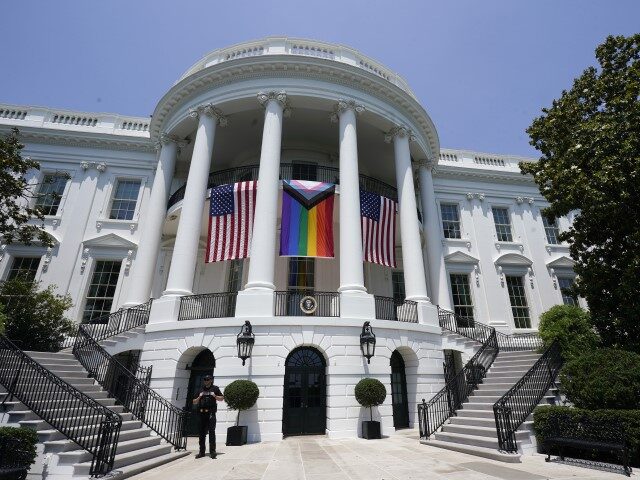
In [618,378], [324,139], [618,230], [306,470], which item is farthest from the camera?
[324,139]

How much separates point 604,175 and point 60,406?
594 inches

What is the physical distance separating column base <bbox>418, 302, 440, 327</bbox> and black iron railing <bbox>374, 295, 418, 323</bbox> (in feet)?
0.52

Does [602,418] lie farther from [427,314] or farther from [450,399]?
[427,314]

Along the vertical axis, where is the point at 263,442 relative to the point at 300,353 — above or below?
below

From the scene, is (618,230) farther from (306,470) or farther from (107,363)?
(107,363)

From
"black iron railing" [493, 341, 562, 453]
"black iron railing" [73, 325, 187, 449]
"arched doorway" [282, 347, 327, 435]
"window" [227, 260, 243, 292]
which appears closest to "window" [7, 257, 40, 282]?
"black iron railing" [73, 325, 187, 449]

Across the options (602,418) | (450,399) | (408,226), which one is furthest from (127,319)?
(602,418)

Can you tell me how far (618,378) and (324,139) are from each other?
50.5 feet

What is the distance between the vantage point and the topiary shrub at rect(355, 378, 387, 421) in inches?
416

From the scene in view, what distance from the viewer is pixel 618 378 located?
8062mm

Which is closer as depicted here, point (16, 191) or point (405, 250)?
point (16, 191)

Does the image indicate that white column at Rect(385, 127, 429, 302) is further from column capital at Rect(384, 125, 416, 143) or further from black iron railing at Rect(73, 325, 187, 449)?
black iron railing at Rect(73, 325, 187, 449)

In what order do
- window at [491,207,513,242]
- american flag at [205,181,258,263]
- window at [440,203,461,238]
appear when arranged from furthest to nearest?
window at [491,207,513,242], window at [440,203,461,238], american flag at [205,181,258,263]

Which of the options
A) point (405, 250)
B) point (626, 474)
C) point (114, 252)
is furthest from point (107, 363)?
point (626, 474)
